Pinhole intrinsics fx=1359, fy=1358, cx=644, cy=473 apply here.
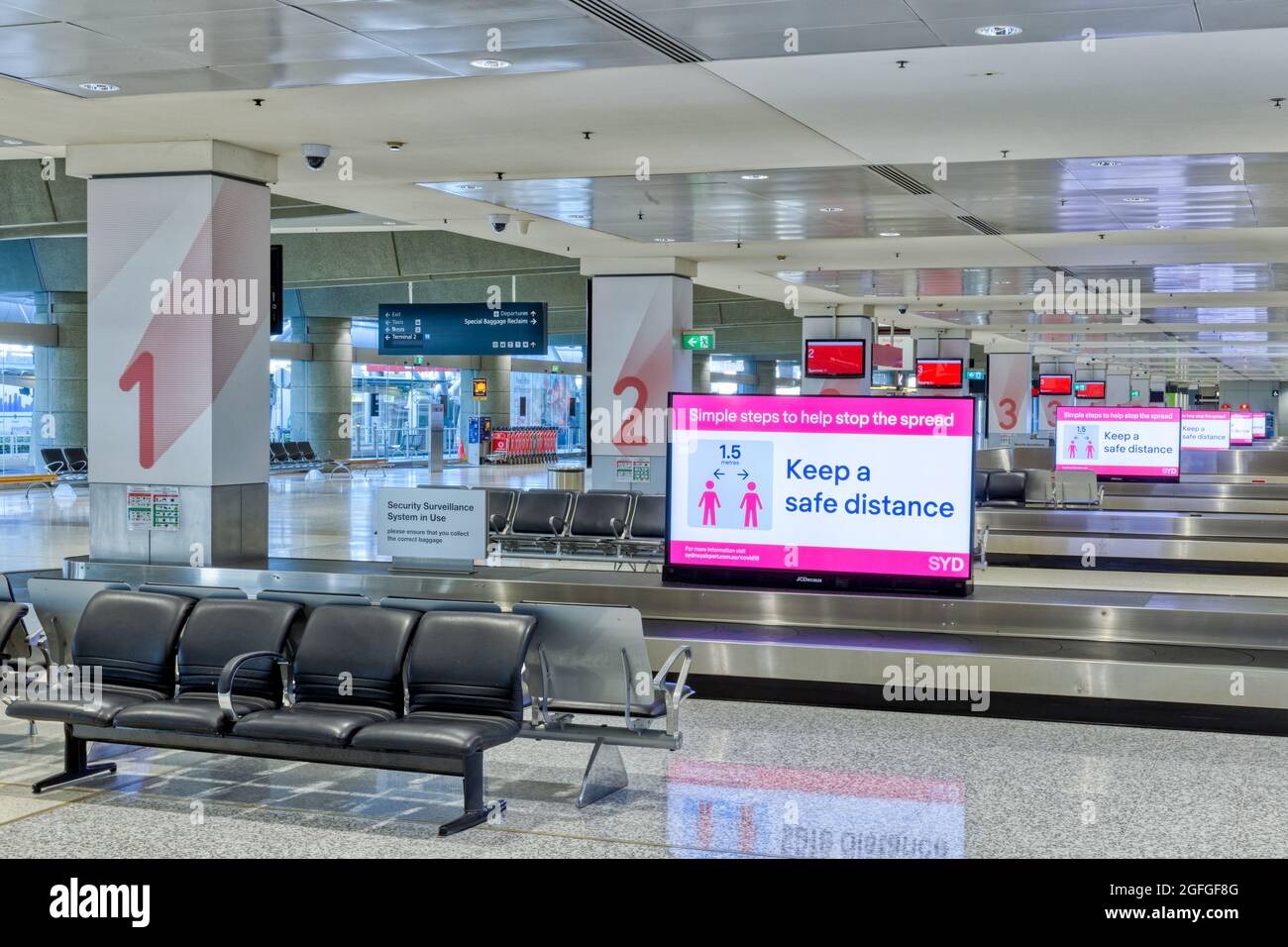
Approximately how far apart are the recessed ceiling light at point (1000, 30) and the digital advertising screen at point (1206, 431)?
81.2 feet

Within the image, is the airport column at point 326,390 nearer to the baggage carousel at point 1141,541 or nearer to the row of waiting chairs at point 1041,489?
the row of waiting chairs at point 1041,489

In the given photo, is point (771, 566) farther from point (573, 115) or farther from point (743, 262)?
point (743, 262)

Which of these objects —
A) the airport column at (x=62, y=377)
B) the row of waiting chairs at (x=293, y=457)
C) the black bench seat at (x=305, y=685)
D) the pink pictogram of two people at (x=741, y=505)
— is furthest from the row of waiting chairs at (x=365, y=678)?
the row of waiting chairs at (x=293, y=457)

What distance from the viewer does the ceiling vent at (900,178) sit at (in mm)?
11164

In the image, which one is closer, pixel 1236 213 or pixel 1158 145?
pixel 1158 145

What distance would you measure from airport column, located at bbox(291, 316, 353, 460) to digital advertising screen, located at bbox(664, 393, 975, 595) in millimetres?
26981

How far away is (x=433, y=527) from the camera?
9500mm

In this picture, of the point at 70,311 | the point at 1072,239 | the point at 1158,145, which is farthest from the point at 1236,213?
the point at 70,311

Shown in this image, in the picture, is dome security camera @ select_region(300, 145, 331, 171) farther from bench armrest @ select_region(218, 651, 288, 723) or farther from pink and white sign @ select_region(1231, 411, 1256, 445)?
pink and white sign @ select_region(1231, 411, 1256, 445)

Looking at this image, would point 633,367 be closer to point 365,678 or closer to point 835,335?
point 835,335

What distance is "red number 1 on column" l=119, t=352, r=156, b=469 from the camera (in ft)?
35.1

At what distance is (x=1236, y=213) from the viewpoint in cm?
1338

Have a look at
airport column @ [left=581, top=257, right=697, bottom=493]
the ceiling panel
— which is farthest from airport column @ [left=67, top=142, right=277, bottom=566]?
airport column @ [left=581, top=257, right=697, bottom=493]
